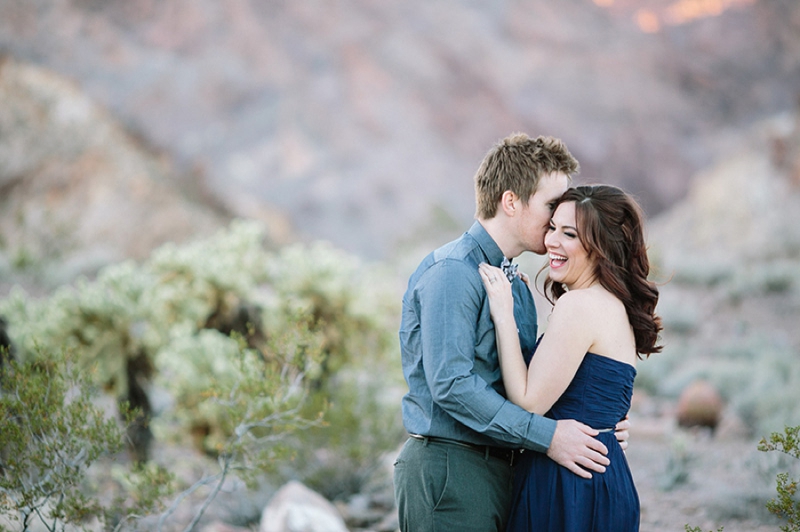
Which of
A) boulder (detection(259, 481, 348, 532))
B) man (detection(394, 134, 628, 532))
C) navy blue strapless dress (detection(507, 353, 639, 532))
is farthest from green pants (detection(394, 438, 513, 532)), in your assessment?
boulder (detection(259, 481, 348, 532))

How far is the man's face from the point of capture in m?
2.38

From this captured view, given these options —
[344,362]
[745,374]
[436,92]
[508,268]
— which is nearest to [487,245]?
[508,268]

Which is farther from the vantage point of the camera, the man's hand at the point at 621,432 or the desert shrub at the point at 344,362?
the desert shrub at the point at 344,362

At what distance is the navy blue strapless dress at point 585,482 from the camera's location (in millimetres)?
2270

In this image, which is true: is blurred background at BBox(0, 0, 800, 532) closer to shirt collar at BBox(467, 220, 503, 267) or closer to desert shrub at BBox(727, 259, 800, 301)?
desert shrub at BBox(727, 259, 800, 301)

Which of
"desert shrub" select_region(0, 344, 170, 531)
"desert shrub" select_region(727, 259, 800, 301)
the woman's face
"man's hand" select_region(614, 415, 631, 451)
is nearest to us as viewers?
the woman's face

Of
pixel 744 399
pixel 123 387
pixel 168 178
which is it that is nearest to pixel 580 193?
pixel 123 387

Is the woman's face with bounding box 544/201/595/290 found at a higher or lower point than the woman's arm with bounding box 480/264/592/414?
higher

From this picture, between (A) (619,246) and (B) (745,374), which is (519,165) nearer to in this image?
(A) (619,246)

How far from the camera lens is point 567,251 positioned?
2.39 m

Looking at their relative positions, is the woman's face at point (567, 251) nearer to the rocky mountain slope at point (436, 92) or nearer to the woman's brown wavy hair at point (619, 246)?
the woman's brown wavy hair at point (619, 246)

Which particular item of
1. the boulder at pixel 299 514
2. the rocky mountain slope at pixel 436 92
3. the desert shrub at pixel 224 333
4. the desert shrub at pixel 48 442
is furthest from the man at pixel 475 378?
the rocky mountain slope at pixel 436 92

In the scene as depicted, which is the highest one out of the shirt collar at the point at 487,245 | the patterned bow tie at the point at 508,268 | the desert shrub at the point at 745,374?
the desert shrub at the point at 745,374

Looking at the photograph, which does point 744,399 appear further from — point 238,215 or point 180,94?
point 180,94
